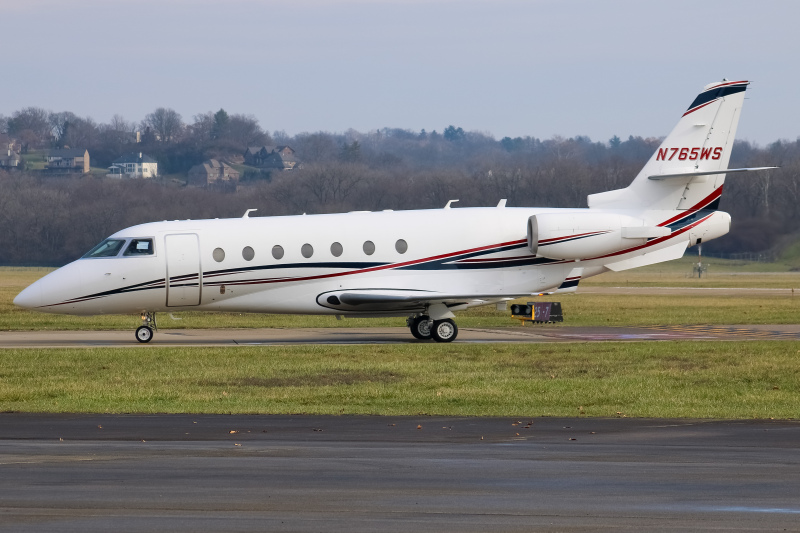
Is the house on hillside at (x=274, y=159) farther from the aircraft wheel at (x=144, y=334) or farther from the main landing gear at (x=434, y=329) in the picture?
the main landing gear at (x=434, y=329)

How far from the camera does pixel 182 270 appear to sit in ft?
95.6

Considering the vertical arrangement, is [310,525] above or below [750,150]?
below

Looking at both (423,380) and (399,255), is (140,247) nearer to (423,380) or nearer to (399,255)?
(399,255)

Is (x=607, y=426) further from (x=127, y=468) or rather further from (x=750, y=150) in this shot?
(x=750, y=150)

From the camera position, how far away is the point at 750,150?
363 ft

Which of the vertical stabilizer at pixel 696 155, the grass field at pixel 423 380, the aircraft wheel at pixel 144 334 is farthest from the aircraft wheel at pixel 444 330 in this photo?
the aircraft wheel at pixel 144 334

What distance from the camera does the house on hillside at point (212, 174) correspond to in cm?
16493

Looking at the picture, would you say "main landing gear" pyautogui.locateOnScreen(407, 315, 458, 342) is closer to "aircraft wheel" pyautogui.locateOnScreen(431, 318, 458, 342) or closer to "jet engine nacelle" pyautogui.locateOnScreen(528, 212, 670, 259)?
"aircraft wheel" pyautogui.locateOnScreen(431, 318, 458, 342)

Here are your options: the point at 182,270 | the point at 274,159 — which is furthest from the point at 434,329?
the point at 274,159

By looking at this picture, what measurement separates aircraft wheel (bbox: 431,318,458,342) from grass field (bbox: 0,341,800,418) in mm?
1078

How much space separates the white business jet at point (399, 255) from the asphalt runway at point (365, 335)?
126cm

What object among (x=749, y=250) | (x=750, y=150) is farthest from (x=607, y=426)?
(x=750, y=150)

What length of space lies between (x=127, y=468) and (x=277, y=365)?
41.5 feet

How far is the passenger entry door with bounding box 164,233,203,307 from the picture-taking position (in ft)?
95.6
